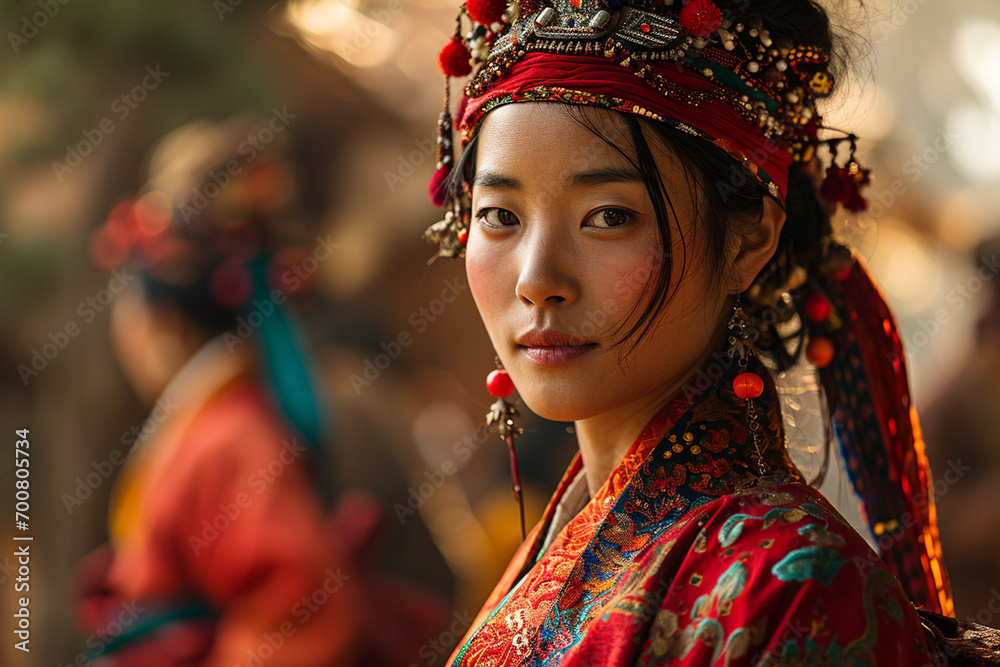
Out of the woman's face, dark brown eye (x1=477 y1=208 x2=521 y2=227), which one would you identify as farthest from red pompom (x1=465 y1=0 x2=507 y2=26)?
dark brown eye (x1=477 y1=208 x2=521 y2=227)

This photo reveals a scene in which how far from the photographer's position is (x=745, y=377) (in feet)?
3.04

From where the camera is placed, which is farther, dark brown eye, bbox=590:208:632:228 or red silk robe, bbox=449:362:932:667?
dark brown eye, bbox=590:208:632:228

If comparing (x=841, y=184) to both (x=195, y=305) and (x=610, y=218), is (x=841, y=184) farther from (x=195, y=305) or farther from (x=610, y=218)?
(x=195, y=305)

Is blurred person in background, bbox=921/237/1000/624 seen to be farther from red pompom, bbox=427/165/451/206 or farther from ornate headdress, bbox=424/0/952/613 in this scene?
red pompom, bbox=427/165/451/206

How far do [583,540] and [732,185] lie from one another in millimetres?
445

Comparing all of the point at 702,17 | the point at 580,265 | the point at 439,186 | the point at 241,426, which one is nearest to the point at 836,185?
the point at 702,17

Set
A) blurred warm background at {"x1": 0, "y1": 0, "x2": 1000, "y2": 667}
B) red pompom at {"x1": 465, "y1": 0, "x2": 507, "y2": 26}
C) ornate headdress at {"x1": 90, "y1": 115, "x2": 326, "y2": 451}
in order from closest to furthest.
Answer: red pompom at {"x1": 465, "y1": 0, "x2": 507, "y2": 26} → ornate headdress at {"x1": 90, "y1": 115, "x2": 326, "y2": 451} → blurred warm background at {"x1": 0, "y1": 0, "x2": 1000, "y2": 667}

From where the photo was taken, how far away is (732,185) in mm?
931

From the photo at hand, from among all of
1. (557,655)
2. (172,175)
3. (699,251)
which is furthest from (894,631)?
(172,175)

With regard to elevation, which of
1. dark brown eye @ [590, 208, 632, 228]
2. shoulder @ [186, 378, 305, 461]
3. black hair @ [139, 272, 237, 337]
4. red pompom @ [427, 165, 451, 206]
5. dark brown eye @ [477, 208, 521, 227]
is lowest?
shoulder @ [186, 378, 305, 461]

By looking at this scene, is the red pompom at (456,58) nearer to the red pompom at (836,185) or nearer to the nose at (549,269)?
the nose at (549,269)

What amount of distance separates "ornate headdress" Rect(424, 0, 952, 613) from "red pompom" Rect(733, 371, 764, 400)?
0.18 meters

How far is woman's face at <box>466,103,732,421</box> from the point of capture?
87 centimetres

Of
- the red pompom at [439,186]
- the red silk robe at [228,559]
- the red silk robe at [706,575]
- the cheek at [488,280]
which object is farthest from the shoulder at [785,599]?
the red silk robe at [228,559]
